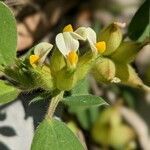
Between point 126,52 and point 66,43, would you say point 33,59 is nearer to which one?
point 66,43

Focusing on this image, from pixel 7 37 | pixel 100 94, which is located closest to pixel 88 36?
pixel 7 37

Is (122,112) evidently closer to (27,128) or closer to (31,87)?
(27,128)

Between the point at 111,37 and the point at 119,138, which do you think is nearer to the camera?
the point at 111,37

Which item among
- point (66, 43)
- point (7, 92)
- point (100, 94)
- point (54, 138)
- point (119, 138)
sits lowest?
point (119, 138)

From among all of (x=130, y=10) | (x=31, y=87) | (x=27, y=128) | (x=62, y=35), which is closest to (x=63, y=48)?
(x=62, y=35)

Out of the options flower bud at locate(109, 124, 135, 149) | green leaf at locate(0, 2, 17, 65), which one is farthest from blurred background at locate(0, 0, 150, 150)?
green leaf at locate(0, 2, 17, 65)

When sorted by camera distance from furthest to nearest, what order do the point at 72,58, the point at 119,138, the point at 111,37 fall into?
the point at 119,138 < the point at 111,37 < the point at 72,58

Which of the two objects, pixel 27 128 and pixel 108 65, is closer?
pixel 108 65

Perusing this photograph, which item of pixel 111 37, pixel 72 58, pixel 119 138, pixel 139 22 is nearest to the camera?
pixel 72 58
